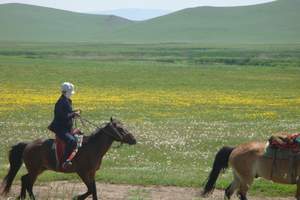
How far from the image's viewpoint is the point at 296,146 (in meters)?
13.8

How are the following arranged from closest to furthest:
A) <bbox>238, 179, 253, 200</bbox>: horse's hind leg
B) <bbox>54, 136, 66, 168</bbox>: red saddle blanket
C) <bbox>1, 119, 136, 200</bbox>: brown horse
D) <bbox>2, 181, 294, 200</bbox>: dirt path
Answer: <bbox>238, 179, 253, 200</bbox>: horse's hind leg < <bbox>1, 119, 136, 200</bbox>: brown horse < <bbox>54, 136, 66, 168</bbox>: red saddle blanket < <bbox>2, 181, 294, 200</bbox>: dirt path

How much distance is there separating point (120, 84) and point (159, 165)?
39.0 metres

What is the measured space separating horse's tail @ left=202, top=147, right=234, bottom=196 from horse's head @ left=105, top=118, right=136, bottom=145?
2.07m

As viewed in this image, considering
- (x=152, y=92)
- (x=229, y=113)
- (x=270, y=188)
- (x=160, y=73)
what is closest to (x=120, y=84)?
(x=152, y=92)

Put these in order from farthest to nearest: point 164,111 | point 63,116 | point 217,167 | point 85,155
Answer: point 164,111, point 217,167, point 85,155, point 63,116

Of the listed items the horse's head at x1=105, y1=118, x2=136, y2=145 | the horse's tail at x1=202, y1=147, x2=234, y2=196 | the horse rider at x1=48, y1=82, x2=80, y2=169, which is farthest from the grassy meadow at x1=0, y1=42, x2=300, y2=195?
the horse rider at x1=48, y1=82, x2=80, y2=169

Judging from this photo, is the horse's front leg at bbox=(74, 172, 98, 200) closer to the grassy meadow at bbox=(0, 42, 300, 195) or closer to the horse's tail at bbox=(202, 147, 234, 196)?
the horse's tail at bbox=(202, 147, 234, 196)

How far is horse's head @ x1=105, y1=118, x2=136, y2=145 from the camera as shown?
14320 millimetres

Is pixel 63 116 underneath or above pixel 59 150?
above

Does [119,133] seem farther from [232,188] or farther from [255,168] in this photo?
[255,168]

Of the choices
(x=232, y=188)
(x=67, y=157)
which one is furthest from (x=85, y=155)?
(x=232, y=188)

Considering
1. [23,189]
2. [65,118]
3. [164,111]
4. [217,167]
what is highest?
[65,118]

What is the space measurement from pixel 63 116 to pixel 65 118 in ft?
0.21

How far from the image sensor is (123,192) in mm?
16141
